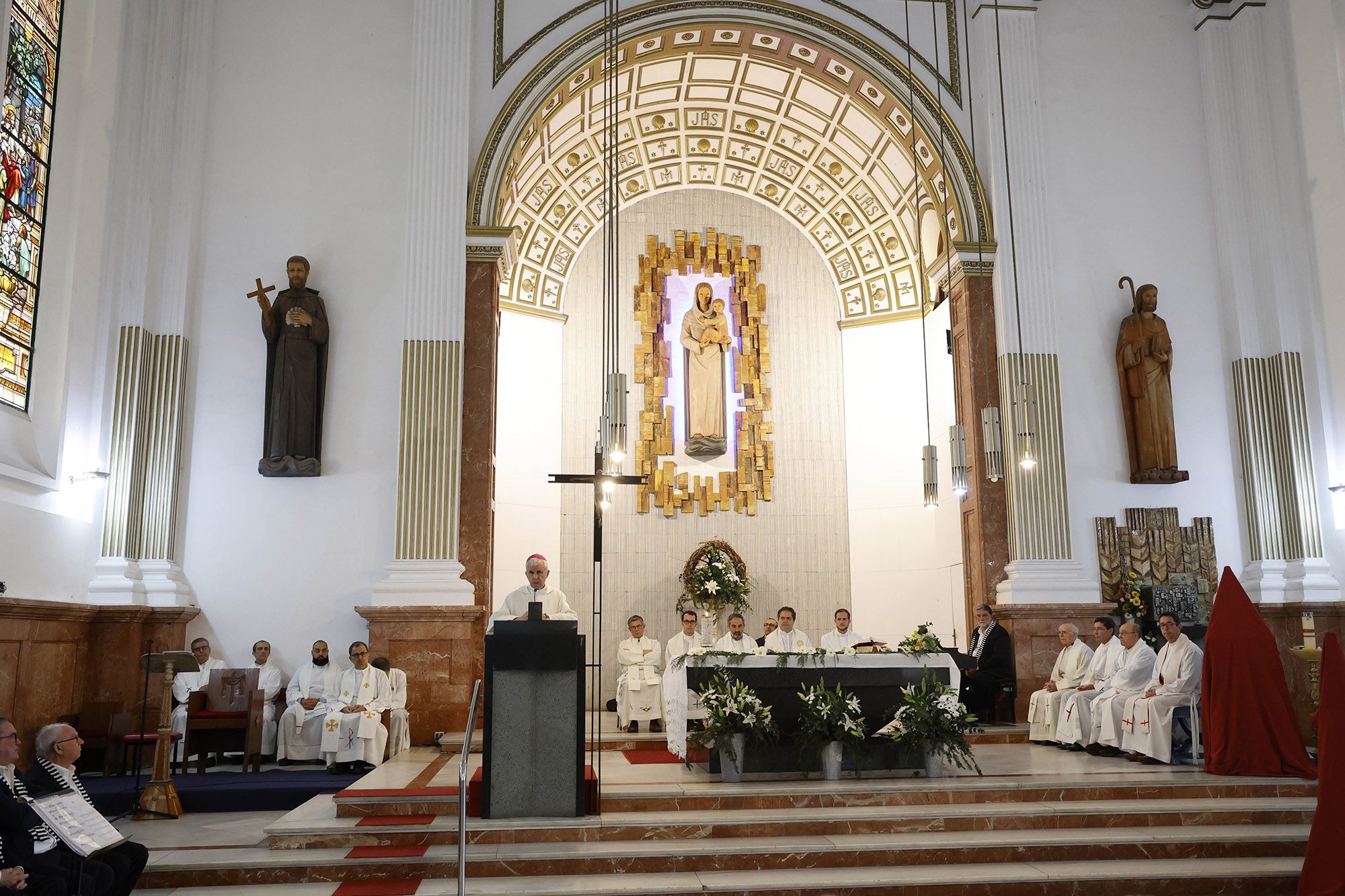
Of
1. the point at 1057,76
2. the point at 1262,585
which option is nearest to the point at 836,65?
the point at 1057,76

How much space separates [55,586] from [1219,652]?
29.9 feet

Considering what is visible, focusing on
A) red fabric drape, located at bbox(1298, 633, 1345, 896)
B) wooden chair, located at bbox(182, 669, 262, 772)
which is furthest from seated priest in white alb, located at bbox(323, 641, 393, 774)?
red fabric drape, located at bbox(1298, 633, 1345, 896)

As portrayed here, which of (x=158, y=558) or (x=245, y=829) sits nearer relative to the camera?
(x=245, y=829)

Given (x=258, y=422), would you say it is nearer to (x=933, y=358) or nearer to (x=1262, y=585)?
(x=933, y=358)

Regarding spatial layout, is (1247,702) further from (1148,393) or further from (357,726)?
(357,726)

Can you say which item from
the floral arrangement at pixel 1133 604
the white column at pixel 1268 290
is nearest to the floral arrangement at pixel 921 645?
the floral arrangement at pixel 1133 604

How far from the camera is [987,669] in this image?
422 inches

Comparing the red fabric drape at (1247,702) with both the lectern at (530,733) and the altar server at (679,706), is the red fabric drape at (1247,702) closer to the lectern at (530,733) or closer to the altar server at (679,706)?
the altar server at (679,706)

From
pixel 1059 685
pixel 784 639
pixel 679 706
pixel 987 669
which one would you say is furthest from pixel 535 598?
pixel 1059 685

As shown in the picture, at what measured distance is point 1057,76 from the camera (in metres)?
12.4

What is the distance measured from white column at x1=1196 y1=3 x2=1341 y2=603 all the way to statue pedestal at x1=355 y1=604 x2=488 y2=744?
7854 mm

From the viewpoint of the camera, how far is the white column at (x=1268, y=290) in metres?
11.3

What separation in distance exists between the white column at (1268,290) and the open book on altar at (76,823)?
1035cm

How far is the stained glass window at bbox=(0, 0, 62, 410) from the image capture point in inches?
342
